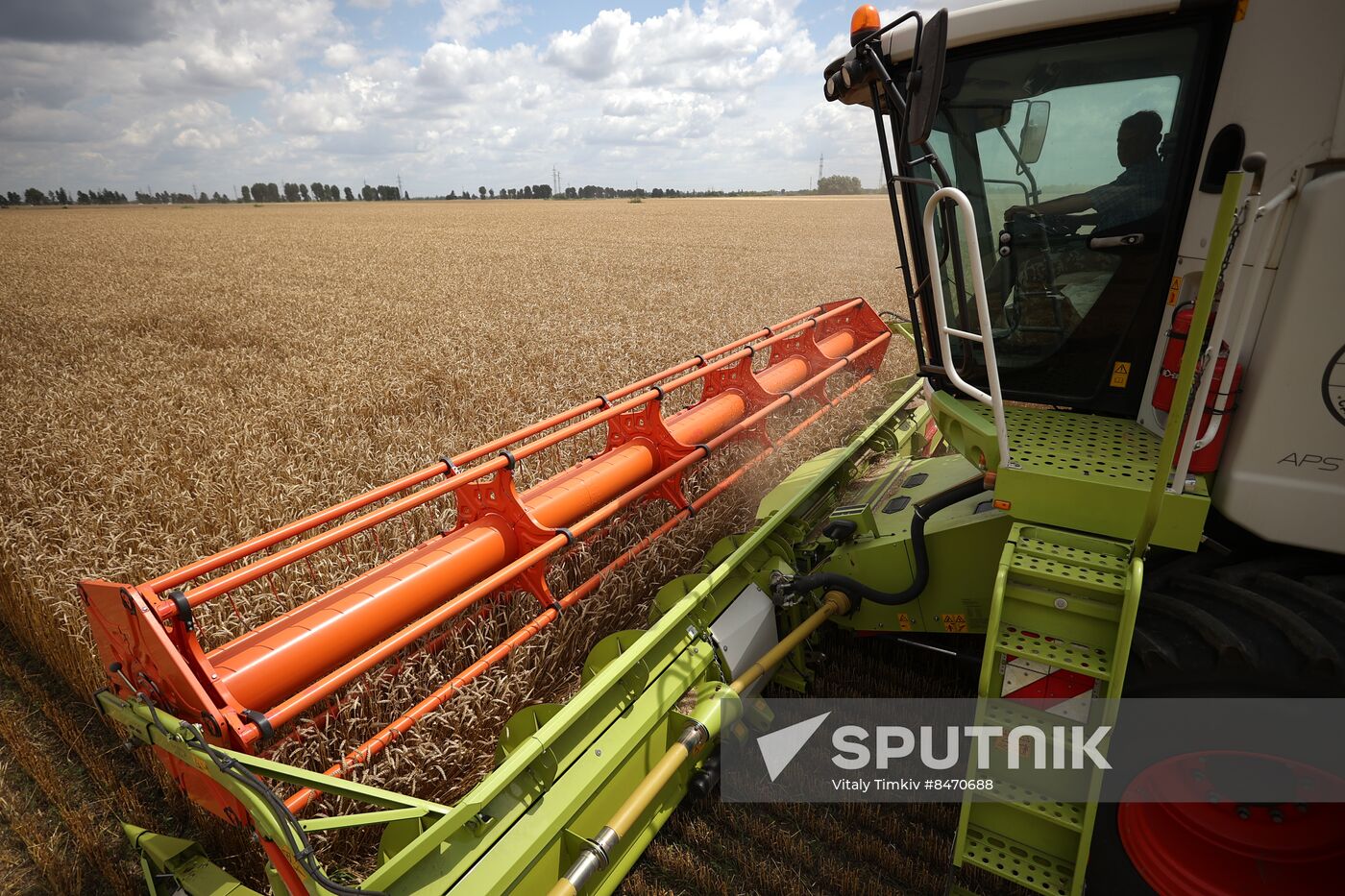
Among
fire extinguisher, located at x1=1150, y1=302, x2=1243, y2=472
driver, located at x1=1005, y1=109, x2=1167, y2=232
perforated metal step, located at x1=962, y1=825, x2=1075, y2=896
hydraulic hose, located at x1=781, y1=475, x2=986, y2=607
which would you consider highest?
driver, located at x1=1005, y1=109, x2=1167, y2=232

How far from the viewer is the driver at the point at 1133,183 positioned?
6.94 ft

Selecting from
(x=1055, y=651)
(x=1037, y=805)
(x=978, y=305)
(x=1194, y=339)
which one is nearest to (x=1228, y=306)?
(x=1194, y=339)

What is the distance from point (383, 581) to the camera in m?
2.36

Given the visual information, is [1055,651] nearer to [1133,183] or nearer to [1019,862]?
[1019,862]

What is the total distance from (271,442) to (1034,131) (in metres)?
4.86

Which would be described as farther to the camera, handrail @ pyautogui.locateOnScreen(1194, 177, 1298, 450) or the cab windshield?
the cab windshield

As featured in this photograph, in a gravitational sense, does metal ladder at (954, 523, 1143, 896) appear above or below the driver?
below

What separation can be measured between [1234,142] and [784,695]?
2351 millimetres

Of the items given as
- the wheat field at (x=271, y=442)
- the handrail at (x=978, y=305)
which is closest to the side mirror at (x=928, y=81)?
the handrail at (x=978, y=305)

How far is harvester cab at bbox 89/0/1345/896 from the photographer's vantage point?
1.66m

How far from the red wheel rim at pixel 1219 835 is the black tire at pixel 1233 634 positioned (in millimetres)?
102

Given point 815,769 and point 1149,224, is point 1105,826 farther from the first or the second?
point 1149,224

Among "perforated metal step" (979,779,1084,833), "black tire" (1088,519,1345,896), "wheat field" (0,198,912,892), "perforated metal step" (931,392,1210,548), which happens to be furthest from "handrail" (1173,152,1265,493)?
"wheat field" (0,198,912,892)
